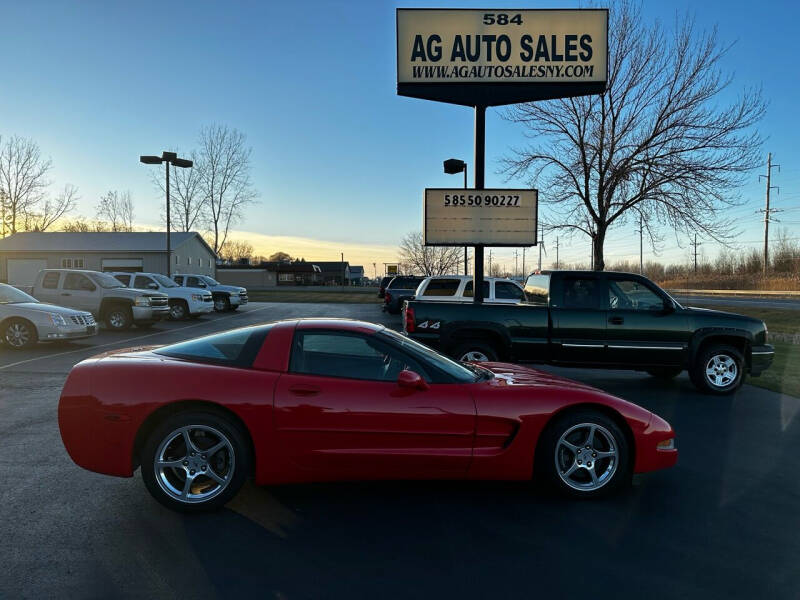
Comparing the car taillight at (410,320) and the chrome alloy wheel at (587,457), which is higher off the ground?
the car taillight at (410,320)

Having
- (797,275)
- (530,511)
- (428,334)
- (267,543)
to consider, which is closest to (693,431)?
(530,511)

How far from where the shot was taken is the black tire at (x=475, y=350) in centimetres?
827

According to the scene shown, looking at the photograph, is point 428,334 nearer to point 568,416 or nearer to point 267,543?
point 568,416

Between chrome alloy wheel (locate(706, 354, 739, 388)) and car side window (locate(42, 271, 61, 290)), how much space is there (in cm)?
1758

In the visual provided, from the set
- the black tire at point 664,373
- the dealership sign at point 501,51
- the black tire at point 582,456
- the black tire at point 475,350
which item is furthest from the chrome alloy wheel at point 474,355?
the dealership sign at point 501,51

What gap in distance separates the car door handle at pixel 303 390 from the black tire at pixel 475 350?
477cm

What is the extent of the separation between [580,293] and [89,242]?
47.4 m

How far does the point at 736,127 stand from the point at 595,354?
1141 cm

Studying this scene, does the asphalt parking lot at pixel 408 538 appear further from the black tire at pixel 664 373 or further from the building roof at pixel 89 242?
the building roof at pixel 89 242

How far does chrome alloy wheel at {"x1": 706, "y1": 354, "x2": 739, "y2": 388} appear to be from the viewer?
8.09 metres

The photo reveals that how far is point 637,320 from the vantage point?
821 centimetres

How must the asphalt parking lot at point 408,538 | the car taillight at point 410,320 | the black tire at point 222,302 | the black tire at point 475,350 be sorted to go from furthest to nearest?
1. the black tire at point 222,302
2. the car taillight at point 410,320
3. the black tire at point 475,350
4. the asphalt parking lot at point 408,538

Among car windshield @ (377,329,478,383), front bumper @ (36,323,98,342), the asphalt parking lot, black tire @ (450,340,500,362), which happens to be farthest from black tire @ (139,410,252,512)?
front bumper @ (36,323,98,342)

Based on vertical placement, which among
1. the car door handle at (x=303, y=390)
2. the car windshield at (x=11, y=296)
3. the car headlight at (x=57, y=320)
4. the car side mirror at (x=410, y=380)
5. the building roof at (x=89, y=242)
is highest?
the building roof at (x=89, y=242)
